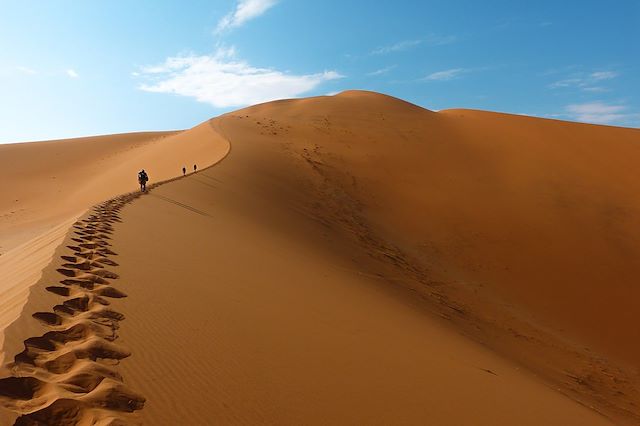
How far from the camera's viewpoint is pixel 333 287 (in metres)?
6.71

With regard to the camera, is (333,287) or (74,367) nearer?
(74,367)

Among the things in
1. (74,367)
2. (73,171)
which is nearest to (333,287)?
(74,367)

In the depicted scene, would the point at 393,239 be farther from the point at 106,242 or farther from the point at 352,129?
the point at 352,129

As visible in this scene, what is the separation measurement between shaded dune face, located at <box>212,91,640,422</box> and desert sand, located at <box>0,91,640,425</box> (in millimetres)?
92

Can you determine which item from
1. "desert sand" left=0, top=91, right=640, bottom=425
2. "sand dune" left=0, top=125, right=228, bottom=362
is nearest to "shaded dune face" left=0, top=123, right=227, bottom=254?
"sand dune" left=0, top=125, right=228, bottom=362

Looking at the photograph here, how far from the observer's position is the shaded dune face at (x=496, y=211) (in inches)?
393

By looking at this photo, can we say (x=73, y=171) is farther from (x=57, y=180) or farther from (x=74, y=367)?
(x=74, y=367)

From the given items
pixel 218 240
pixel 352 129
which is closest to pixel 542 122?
pixel 352 129

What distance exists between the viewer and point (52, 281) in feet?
13.3

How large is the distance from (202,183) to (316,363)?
34.7 feet

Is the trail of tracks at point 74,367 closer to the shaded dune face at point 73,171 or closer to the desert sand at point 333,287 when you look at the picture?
the desert sand at point 333,287

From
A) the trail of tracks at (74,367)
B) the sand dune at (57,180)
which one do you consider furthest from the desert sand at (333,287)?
the sand dune at (57,180)

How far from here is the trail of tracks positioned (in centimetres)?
224

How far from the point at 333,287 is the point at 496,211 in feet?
42.0
